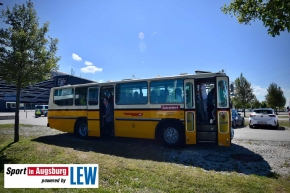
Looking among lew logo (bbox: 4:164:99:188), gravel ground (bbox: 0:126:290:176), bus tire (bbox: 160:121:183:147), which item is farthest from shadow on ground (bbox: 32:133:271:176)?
lew logo (bbox: 4:164:99:188)

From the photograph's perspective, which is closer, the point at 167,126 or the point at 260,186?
the point at 260,186

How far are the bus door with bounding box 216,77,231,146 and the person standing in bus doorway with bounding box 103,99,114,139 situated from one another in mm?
5414

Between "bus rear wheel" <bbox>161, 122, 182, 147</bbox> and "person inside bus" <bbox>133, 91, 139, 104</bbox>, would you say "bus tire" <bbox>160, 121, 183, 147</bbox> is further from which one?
"person inside bus" <bbox>133, 91, 139, 104</bbox>

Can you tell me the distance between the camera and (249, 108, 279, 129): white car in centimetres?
1469

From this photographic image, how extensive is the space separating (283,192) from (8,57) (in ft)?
36.5

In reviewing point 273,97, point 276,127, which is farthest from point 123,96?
point 273,97

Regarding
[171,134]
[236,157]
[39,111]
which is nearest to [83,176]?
[171,134]

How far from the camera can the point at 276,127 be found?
1509 centimetres

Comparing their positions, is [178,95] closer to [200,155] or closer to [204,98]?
[204,98]

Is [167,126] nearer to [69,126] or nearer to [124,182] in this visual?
[124,182]

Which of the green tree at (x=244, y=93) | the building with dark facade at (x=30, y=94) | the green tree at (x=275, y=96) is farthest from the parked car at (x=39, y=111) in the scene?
the green tree at (x=275, y=96)

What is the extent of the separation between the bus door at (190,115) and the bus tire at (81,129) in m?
5.91

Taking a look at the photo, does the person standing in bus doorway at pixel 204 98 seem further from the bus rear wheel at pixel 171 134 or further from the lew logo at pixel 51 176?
the lew logo at pixel 51 176

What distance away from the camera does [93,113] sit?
9789 millimetres
